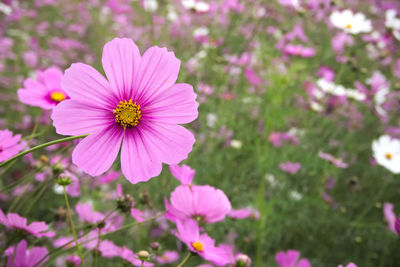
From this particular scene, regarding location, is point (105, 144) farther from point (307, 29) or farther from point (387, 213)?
point (307, 29)

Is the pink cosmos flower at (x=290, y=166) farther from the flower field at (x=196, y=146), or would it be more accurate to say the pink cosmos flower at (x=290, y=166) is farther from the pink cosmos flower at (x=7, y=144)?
the pink cosmos flower at (x=7, y=144)

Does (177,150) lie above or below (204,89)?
above

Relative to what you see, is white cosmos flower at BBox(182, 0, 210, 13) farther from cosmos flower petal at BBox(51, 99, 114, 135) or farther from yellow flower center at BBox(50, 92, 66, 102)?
cosmos flower petal at BBox(51, 99, 114, 135)

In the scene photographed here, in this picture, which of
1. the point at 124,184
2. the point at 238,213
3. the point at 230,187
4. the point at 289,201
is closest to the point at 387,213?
the point at 289,201

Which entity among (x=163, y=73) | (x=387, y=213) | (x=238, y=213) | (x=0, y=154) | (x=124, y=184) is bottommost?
(x=124, y=184)

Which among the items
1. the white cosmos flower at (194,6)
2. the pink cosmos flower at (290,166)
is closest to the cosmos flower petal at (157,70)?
the pink cosmos flower at (290,166)

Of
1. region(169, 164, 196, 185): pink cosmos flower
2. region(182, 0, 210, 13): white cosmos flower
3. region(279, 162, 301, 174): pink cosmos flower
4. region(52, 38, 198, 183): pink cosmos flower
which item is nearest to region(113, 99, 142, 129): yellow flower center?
region(52, 38, 198, 183): pink cosmos flower
